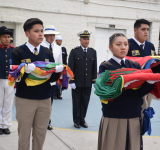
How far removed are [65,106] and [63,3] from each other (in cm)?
763

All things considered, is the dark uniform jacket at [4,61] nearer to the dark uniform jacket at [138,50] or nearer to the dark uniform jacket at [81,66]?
the dark uniform jacket at [81,66]

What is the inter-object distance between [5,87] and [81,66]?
1702mm

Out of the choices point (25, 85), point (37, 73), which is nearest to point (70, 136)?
point (25, 85)

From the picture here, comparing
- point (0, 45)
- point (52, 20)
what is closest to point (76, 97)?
point (0, 45)

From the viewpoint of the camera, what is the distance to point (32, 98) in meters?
2.84

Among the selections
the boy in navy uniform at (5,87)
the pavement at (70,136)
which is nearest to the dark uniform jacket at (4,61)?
the boy in navy uniform at (5,87)

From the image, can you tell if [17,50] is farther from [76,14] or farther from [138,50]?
[76,14]

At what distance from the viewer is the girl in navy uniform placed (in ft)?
7.85

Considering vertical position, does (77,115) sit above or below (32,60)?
below

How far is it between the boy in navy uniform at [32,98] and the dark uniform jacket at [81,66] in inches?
74.9

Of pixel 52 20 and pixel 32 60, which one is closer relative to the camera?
pixel 32 60

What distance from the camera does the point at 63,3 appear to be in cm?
1238

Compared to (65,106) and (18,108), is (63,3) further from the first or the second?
(18,108)

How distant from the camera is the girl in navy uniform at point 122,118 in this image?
2393 mm
